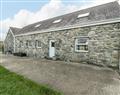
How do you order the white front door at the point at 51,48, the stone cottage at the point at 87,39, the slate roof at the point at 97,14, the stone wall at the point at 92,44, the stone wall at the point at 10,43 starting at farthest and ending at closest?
the stone wall at the point at 10,43 → the white front door at the point at 51,48 → the slate roof at the point at 97,14 → the stone cottage at the point at 87,39 → the stone wall at the point at 92,44

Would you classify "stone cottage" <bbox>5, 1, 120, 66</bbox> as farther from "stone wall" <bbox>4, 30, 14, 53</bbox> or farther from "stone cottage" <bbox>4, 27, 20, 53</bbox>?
"stone wall" <bbox>4, 30, 14, 53</bbox>

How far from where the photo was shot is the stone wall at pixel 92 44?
27.0 feet

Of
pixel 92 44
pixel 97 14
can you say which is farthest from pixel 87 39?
pixel 97 14

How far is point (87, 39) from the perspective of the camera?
9719mm

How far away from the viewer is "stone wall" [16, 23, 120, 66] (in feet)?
27.0

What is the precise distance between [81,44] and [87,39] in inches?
27.4

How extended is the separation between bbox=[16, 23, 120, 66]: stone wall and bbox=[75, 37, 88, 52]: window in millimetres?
290

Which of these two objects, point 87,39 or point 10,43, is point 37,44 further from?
point 10,43

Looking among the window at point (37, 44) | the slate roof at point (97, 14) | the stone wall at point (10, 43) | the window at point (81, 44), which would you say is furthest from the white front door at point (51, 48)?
the stone wall at point (10, 43)

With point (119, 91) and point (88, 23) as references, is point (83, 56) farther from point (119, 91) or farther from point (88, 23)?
point (119, 91)

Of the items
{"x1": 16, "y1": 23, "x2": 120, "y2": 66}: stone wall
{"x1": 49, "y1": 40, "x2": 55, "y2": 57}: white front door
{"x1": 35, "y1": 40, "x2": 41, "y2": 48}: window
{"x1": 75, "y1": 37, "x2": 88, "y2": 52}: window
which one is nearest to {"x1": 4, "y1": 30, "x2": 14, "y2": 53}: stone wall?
{"x1": 35, "y1": 40, "x2": 41, "y2": 48}: window

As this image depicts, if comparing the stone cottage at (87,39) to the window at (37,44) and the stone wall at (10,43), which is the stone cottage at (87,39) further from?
the stone wall at (10,43)

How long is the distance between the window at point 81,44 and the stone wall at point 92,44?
0.29m

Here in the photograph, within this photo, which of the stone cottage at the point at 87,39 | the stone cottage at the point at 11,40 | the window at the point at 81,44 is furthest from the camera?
the stone cottage at the point at 11,40
